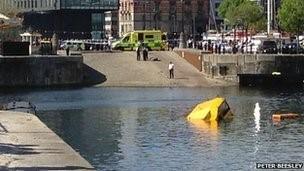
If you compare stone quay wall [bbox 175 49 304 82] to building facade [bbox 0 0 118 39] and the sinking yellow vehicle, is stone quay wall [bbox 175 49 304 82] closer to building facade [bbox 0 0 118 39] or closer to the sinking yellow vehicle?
the sinking yellow vehicle

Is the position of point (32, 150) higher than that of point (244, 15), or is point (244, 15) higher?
point (244, 15)

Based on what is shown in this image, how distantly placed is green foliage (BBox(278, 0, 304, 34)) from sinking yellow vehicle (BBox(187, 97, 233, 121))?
65.5 metres

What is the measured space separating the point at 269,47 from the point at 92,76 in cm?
2124

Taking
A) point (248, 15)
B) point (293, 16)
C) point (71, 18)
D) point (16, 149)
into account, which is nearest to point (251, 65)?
point (293, 16)

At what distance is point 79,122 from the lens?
5325cm

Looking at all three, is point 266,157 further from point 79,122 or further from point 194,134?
point 79,122

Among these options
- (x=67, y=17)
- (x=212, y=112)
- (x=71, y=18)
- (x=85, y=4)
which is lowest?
(x=212, y=112)

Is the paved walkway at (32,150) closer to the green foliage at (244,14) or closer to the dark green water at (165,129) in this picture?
the dark green water at (165,129)

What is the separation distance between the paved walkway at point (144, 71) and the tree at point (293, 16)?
26.0 m

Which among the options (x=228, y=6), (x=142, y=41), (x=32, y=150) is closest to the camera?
(x=32, y=150)

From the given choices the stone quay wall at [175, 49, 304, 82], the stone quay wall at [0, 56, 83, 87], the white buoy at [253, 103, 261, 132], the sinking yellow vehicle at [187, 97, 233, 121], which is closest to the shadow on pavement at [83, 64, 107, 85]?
the stone quay wall at [0, 56, 83, 87]

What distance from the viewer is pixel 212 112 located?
54.2 m

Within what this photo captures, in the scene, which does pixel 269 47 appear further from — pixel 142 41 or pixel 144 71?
pixel 142 41

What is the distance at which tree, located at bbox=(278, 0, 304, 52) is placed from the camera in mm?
118938
